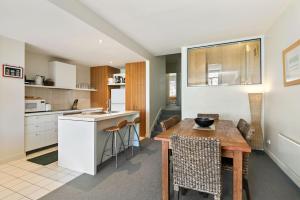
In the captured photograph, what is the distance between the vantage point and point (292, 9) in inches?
90.9

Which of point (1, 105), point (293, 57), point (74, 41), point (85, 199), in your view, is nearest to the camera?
point (85, 199)

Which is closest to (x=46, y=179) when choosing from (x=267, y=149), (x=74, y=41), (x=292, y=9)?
(x=74, y=41)

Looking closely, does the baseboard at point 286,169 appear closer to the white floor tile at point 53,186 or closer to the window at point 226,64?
the window at point 226,64

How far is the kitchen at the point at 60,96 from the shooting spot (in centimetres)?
348

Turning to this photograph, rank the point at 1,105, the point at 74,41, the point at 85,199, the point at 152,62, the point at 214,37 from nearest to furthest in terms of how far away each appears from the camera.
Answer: the point at 85,199 → the point at 1,105 → the point at 74,41 → the point at 214,37 → the point at 152,62

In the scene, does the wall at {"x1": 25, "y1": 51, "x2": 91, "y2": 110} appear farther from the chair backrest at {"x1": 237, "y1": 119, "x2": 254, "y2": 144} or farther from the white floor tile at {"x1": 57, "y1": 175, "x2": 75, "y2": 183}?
the chair backrest at {"x1": 237, "y1": 119, "x2": 254, "y2": 144}

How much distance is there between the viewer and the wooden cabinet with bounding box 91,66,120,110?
561 cm

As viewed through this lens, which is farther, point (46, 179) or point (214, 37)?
point (214, 37)

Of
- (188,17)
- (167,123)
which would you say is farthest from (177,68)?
(167,123)

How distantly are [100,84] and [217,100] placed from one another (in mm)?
4028

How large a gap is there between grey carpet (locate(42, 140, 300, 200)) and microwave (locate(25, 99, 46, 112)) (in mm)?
2267

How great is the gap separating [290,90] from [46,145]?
198 inches

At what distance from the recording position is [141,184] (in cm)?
221

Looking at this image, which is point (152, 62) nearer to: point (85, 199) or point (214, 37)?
point (214, 37)
